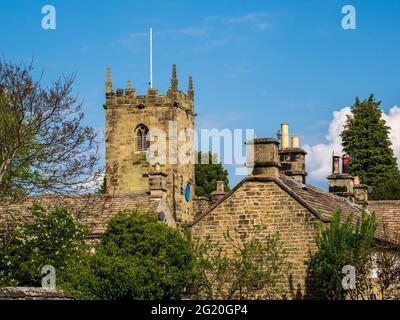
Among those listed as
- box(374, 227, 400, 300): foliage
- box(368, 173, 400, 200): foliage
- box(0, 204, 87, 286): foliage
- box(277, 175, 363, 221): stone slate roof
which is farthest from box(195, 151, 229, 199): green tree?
box(374, 227, 400, 300): foliage

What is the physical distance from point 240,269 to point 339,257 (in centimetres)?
377

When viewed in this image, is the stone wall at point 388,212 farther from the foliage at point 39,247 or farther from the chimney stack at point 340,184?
the foliage at point 39,247

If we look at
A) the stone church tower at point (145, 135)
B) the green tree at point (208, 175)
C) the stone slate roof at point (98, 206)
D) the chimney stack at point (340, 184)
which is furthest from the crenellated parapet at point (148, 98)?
the chimney stack at point (340, 184)

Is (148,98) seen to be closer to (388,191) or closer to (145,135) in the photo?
(145,135)

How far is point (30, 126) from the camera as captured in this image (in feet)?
114

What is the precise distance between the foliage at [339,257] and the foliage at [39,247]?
9255mm

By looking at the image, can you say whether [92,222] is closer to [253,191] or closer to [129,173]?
[253,191]

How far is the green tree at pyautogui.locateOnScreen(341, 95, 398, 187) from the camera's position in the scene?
82.6 m

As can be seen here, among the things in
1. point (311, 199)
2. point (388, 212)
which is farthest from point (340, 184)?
point (311, 199)

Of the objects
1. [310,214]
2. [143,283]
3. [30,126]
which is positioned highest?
[30,126]

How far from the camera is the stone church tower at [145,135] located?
78.9 meters

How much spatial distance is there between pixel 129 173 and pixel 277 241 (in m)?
44.1
